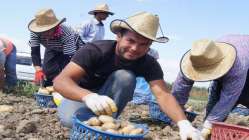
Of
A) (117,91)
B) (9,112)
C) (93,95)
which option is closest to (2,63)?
(9,112)

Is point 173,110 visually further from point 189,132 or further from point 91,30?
point 91,30

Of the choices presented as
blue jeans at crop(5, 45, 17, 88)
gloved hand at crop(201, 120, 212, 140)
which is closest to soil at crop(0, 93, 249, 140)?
gloved hand at crop(201, 120, 212, 140)

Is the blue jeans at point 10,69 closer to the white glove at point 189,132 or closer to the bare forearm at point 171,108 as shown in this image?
the bare forearm at point 171,108

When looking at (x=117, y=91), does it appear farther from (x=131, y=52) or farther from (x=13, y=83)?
(x=13, y=83)

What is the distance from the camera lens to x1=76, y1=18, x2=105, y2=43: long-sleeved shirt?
6.40 metres

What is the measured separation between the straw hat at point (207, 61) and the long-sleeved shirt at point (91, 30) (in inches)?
109

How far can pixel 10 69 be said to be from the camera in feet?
22.0

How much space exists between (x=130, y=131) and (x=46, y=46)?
2.81 m

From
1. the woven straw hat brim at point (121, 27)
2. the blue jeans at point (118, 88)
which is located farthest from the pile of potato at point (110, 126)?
the woven straw hat brim at point (121, 27)

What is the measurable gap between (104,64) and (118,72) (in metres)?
0.13

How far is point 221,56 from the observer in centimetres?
375

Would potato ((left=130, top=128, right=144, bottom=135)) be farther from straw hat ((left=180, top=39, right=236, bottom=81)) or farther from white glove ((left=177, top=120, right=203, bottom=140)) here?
straw hat ((left=180, top=39, right=236, bottom=81))

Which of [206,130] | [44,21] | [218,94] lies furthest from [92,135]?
[44,21]

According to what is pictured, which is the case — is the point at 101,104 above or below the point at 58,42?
above
